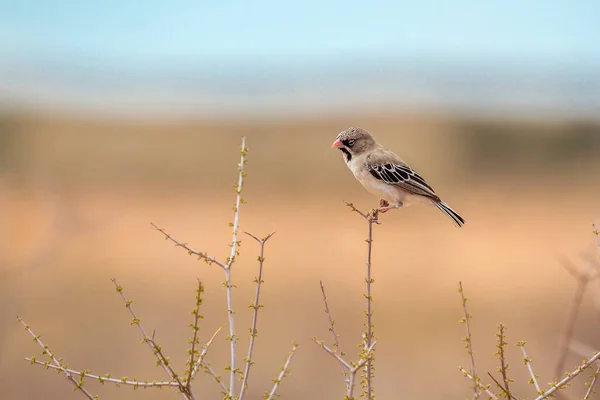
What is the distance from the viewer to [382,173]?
555 centimetres

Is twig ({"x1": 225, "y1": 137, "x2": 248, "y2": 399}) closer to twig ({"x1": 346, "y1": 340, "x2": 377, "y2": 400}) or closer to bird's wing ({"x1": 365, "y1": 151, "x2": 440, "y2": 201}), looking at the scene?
twig ({"x1": 346, "y1": 340, "x2": 377, "y2": 400})

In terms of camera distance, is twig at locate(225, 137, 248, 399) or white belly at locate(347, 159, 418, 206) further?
white belly at locate(347, 159, 418, 206)

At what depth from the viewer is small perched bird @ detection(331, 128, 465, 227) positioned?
218 inches

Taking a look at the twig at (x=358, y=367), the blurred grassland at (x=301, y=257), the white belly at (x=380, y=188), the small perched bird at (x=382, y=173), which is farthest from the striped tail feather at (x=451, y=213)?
the twig at (x=358, y=367)

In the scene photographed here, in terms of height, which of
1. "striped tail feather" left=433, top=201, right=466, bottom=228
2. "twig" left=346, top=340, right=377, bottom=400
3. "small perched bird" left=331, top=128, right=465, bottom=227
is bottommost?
"twig" left=346, top=340, right=377, bottom=400

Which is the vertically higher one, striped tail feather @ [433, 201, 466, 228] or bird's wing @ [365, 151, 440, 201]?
bird's wing @ [365, 151, 440, 201]

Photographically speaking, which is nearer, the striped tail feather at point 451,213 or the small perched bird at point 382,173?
the striped tail feather at point 451,213

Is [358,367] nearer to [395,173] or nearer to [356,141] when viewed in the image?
[395,173]

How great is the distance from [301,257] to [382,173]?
16469mm

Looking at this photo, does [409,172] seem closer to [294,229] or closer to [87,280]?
[87,280]

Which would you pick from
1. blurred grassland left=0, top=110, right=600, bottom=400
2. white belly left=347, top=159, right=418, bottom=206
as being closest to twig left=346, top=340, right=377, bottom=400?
blurred grassland left=0, top=110, right=600, bottom=400

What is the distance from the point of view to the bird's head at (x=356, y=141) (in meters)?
5.68

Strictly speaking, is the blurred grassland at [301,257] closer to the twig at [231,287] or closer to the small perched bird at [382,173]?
the small perched bird at [382,173]

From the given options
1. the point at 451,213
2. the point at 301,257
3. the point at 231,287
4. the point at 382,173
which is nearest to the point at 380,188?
the point at 382,173
